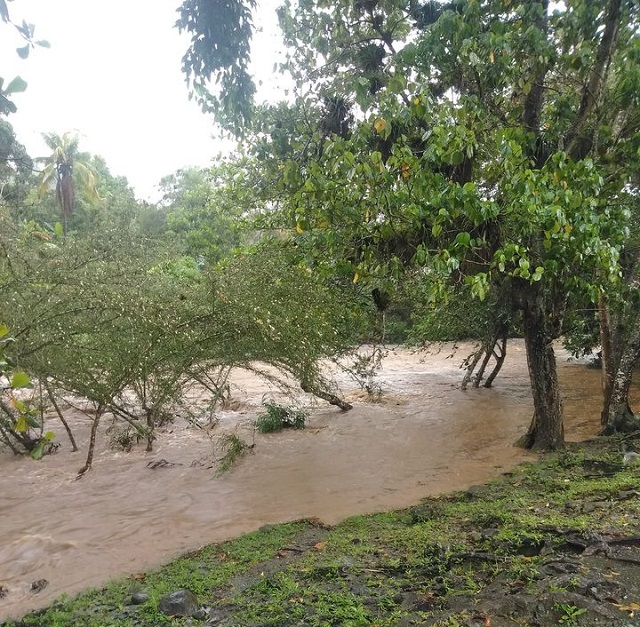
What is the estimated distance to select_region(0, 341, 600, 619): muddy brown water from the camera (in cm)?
543

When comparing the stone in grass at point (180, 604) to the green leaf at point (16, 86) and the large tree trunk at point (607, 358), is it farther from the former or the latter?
the large tree trunk at point (607, 358)

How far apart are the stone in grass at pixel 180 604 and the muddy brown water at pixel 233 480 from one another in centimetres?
149

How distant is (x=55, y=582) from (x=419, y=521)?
336 cm

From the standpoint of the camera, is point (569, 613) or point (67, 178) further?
point (67, 178)

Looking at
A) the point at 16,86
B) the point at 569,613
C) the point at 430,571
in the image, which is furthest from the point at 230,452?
the point at 16,86

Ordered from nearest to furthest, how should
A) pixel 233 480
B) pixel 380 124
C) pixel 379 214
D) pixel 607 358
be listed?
pixel 380 124, pixel 379 214, pixel 233 480, pixel 607 358

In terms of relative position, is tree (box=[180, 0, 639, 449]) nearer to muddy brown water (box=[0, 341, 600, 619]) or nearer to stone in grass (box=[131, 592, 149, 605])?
muddy brown water (box=[0, 341, 600, 619])

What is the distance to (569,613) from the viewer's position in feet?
8.49

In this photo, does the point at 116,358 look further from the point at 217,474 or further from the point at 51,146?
the point at 51,146

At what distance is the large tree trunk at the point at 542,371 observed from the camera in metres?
6.70

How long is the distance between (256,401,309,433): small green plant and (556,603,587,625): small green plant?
732 cm

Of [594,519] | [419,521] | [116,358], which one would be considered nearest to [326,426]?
[116,358]

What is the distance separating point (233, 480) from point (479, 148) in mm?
5263

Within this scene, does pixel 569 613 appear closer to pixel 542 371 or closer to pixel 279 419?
pixel 542 371
